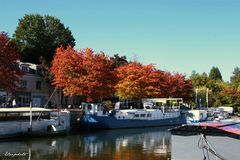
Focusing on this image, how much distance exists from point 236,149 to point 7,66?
42.6 meters

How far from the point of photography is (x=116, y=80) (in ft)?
238

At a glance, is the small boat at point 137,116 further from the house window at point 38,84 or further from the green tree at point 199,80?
the green tree at point 199,80

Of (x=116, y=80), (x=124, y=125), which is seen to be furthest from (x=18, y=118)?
(x=116, y=80)

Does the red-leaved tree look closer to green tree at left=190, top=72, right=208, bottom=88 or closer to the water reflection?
the water reflection

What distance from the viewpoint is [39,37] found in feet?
293

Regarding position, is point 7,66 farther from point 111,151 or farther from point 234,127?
point 234,127

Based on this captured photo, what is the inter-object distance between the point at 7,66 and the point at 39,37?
3380 cm

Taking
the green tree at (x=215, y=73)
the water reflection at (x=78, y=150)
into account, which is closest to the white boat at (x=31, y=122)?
the water reflection at (x=78, y=150)

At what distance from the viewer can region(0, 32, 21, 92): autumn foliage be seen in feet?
177

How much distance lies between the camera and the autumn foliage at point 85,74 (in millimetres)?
64000

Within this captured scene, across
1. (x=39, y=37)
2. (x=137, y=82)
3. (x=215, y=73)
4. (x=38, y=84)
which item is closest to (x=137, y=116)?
(x=137, y=82)

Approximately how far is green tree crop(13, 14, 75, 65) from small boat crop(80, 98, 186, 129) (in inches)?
906

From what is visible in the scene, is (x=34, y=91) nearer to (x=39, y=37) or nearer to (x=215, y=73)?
(x=39, y=37)

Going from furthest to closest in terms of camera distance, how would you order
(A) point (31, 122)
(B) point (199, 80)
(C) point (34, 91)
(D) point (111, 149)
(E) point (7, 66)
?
(B) point (199, 80) < (C) point (34, 91) < (E) point (7, 66) < (A) point (31, 122) < (D) point (111, 149)
